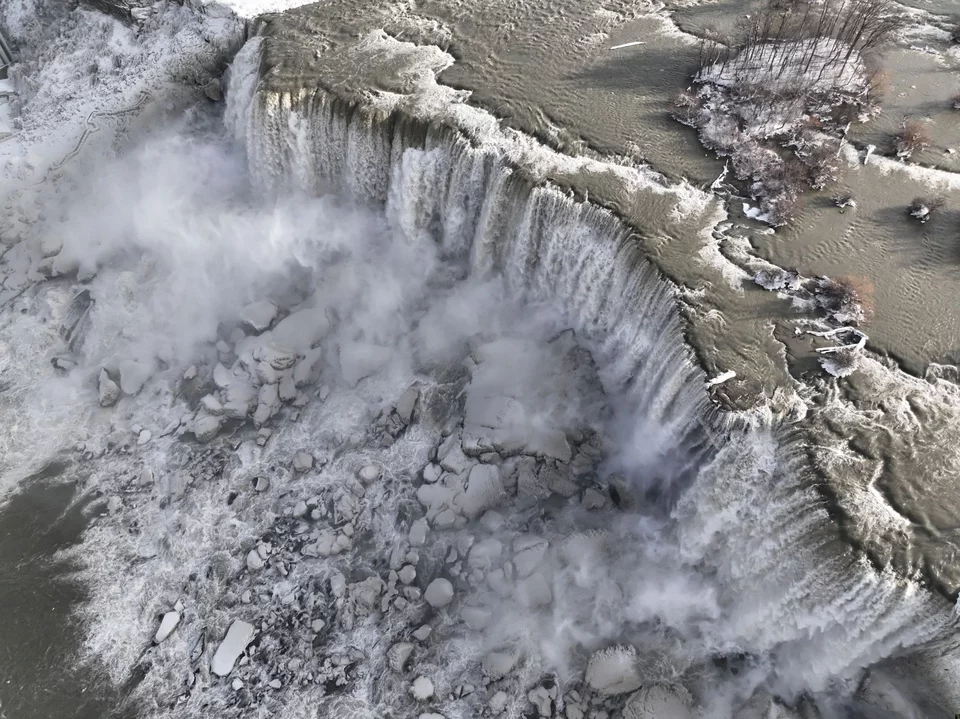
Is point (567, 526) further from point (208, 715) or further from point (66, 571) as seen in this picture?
point (66, 571)

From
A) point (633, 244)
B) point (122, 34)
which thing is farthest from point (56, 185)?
point (633, 244)

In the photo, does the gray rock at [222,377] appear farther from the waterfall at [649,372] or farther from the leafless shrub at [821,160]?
the leafless shrub at [821,160]

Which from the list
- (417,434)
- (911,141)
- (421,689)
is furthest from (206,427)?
(911,141)

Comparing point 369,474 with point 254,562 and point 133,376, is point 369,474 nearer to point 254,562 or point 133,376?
point 254,562

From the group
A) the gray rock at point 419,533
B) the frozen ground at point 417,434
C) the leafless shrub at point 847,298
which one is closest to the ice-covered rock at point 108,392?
the frozen ground at point 417,434

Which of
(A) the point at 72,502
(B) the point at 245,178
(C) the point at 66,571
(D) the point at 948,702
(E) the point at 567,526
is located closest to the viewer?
(D) the point at 948,702

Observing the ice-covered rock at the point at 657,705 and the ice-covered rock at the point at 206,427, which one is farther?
the ice-covered rock at the point at 206,427
